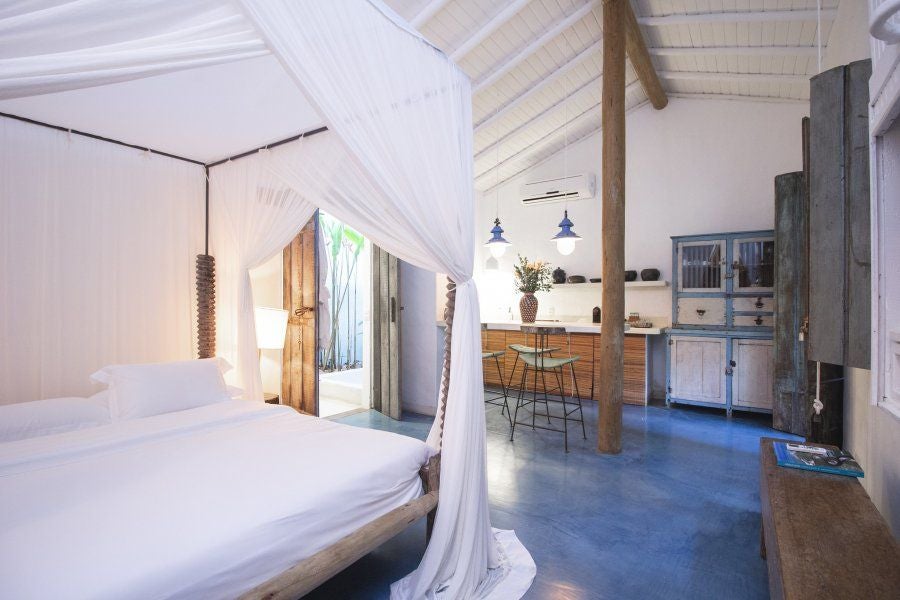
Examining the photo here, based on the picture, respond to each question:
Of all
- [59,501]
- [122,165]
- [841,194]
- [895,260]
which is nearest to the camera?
[895,260]

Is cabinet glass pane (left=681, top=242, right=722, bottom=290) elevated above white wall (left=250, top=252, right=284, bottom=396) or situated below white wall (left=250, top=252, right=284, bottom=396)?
above

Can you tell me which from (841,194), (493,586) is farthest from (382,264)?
(841,194)

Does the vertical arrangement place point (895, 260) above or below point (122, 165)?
below

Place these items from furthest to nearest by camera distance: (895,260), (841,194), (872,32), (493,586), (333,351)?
(333,351) < (493,586) < (841,194) < (895,260) < (872,32)

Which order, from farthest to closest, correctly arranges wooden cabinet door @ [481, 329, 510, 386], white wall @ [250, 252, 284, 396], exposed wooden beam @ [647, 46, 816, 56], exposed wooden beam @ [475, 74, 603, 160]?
wooden cabinet door @ [481, 329, 510, 386] → exposed wooden beam @ [475, 74, 603, 160] → white wall @ [250, 252, 284, 396] → exposed wooden beam @ [647, 46, 816, 56]

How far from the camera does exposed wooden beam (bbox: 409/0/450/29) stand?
3.37 metres

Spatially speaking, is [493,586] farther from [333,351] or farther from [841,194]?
[333,351]

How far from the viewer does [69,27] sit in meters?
1.15

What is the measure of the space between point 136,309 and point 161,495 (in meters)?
2.18

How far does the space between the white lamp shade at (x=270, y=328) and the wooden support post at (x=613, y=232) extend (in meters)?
2.74

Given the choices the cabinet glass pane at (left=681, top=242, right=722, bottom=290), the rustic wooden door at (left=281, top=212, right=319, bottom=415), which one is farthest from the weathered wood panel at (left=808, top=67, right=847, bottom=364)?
the cabinet glass pane at (left=681, top=242, right=722, bottom=290)

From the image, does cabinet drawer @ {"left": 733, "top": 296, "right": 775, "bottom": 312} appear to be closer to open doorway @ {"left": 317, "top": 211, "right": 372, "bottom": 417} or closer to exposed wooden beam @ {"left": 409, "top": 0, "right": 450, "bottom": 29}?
exposed wooden beam @ {"left": 409, "top": 0, "right": 450, "bottom": 29}

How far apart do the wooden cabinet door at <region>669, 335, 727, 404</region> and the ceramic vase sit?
160cm

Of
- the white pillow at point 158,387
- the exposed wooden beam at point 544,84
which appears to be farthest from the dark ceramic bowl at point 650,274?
the white pillow at point 158,387
